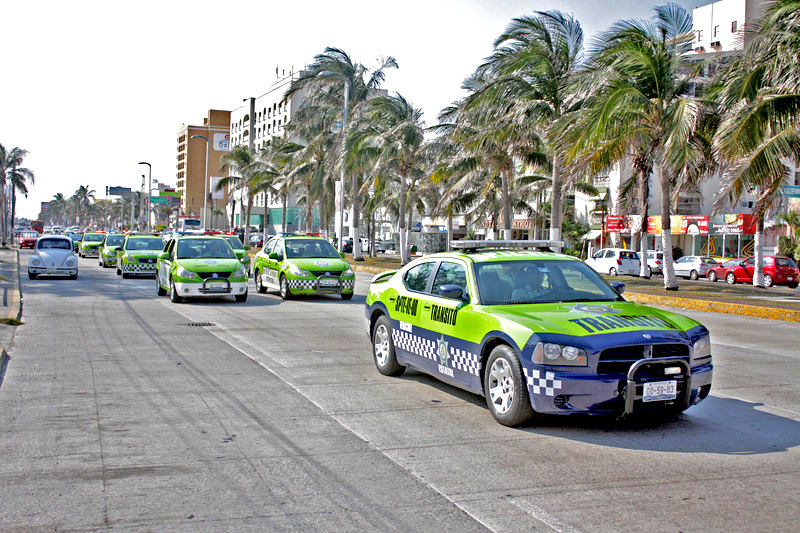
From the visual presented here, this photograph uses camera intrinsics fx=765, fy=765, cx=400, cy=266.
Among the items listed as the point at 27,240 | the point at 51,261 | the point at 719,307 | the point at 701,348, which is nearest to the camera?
the point at 701,348

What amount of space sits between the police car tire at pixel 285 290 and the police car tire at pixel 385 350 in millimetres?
10141

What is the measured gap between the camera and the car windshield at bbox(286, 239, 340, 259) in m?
19.9

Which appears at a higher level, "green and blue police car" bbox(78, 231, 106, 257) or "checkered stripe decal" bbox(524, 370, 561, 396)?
"green and blue police car" bbox(78, 231, 106, 257)

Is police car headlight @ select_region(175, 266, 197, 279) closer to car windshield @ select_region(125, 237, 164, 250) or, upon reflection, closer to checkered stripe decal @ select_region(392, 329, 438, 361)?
checkered stripe decal @ select_region(392, 329, 438, 361)

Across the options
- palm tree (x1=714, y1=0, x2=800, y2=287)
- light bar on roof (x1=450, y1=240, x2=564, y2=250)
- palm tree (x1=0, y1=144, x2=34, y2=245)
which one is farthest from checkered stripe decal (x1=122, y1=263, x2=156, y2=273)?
palm tree (x1=0, y1=144, x2=34, y2=245)

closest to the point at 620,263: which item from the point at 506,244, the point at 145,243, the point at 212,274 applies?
the point at 145,243

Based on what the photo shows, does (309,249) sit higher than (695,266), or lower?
higher

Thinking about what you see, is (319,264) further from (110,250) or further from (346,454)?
(110,250)

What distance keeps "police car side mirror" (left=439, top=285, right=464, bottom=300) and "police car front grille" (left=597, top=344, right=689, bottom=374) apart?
1.70 m

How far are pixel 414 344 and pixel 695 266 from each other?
36272 mm

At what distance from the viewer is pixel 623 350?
6.20 metres

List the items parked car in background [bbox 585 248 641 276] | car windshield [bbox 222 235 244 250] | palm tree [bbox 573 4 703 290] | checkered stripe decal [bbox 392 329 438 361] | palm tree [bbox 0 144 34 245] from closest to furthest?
1. checkered stripe decal [bbox 392 329 438 361]
2. palm tree [bbox 573 4 703 290]
3. car windshield [bbox 222 235 244 250]
4. parked car in background [bbox 585 248 641 276]
5. palm tree [bbox 0 144 34 245]

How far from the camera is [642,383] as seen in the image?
6203mm

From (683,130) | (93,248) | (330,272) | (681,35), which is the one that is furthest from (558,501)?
(93,248)
